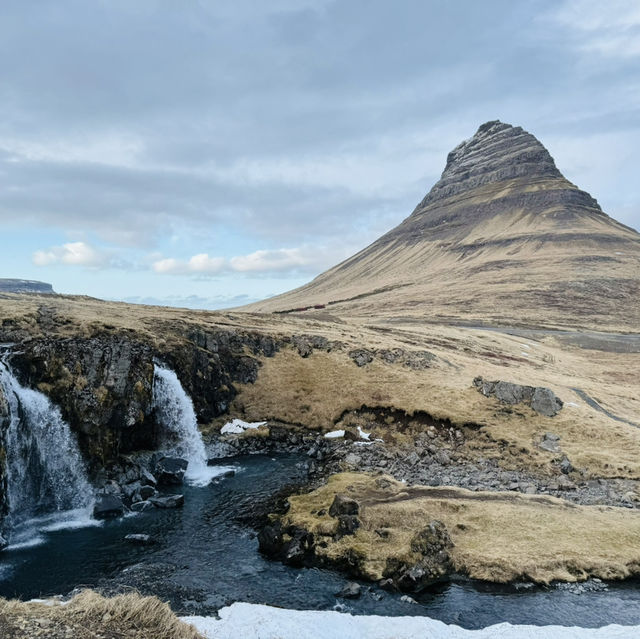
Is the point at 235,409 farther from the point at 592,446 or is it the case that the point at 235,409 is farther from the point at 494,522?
the point at 592,446

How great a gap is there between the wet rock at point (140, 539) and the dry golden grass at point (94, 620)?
1139cm

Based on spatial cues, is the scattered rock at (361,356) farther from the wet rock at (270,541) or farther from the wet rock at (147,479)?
the wet rock at (270,541)

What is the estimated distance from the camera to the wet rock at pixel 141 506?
33031 millimetres

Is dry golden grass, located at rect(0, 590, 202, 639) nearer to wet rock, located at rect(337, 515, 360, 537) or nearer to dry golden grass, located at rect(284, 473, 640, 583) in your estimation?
dry golden grass, located at rect(284, 473, 640, 583)

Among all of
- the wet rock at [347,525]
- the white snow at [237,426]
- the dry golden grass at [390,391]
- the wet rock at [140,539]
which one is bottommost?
the wet rock at [140,539]

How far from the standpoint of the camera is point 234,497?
1384 inches

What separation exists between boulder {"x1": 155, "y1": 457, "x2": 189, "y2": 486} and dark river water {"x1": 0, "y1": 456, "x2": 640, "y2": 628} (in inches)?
253

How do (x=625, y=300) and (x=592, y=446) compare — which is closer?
(x=592, y=446)

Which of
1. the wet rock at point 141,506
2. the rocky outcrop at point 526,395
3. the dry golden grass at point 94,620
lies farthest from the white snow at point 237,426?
the dry golden grass at point 94,620

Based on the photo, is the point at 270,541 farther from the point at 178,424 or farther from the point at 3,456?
the point at 178,424

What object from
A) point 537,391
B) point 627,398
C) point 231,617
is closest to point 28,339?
point 231,617

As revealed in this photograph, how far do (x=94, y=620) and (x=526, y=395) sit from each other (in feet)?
143

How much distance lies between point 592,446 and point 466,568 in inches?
886

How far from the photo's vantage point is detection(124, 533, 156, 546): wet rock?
28.3 metres
